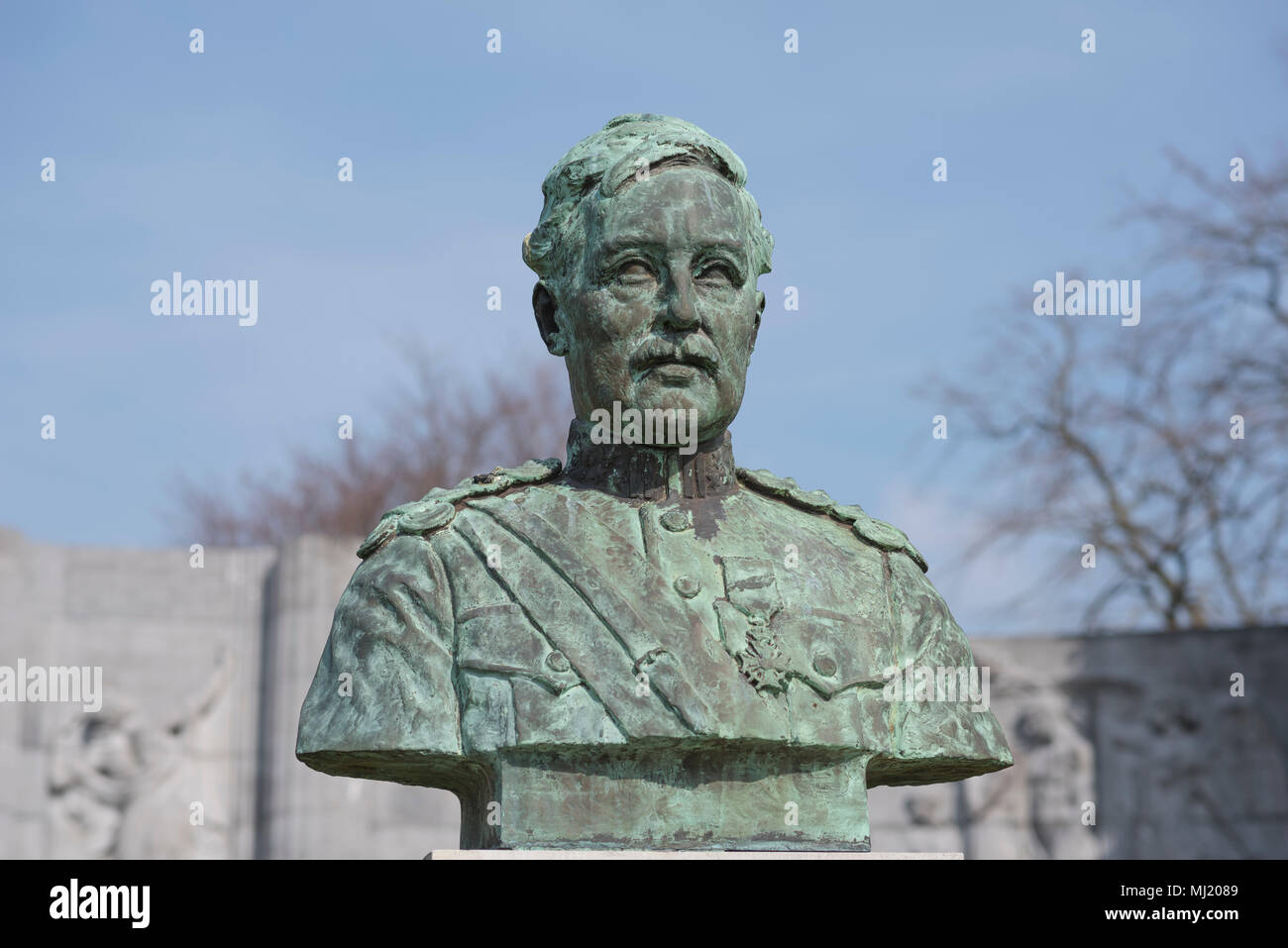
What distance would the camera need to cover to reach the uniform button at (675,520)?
207 inches

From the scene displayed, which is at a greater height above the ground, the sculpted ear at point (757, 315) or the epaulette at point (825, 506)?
the sculpted ear at point (757, 315)

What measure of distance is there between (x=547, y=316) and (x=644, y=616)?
938 millimetres

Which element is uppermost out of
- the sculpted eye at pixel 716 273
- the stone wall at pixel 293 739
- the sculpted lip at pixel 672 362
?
the sculpted eye at pixel 716 273

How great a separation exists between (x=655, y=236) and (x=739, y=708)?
120cm

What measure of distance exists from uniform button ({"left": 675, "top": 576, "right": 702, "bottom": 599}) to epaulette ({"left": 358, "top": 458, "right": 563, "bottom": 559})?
1.88 ft

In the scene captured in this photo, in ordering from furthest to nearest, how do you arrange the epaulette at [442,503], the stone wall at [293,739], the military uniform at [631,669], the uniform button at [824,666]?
the stone wall at [293,739], the epaulette at [442,503], the uniform button at [824,666], the military uniform at [631,669]

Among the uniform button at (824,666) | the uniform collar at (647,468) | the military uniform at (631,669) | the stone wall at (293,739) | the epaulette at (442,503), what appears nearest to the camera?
the military uniform at (631,669)

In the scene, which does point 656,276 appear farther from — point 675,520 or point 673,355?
point 675,520

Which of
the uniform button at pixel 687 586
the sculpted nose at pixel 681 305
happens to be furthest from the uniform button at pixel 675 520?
the sculpted nose at pixel 681 305

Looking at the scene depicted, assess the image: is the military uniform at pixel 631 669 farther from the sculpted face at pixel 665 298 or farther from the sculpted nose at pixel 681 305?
the sculpted nose at pixel 681 305

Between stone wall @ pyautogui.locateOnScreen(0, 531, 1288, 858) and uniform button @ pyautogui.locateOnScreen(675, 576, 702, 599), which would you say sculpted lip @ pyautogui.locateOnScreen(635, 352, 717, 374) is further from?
stone wall @ pyautogui.locateOnScreen(0, 531, 1288, 858)

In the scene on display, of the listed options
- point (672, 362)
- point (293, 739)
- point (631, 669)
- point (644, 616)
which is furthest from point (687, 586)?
point (293, 739)

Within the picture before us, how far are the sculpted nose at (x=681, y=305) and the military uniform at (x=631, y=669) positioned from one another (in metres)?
0.40
